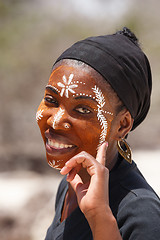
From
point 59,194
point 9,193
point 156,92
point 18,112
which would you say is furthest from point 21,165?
point 156,92

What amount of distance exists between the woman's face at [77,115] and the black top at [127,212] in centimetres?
25

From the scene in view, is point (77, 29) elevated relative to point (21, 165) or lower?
elevated

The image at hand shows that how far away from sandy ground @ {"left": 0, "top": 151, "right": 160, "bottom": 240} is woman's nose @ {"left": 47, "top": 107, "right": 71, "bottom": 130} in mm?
3193

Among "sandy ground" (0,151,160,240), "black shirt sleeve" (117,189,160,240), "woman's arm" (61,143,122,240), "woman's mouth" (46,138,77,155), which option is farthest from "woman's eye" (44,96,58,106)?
"sandy ground" (0,151,160,240)

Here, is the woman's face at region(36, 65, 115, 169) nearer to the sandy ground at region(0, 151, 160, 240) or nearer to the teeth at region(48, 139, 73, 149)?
the teeth at region(48, 139, 73, 149)

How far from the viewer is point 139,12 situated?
40.4 ft

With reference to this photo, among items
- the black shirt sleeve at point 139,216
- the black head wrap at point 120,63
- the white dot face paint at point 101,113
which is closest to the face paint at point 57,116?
the white dot face paint at point 101,113

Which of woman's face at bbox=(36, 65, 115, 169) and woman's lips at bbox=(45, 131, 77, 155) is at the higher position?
woman's face at bbox=(36, 65, 115, 169)

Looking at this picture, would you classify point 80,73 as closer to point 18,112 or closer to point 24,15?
point 18,112

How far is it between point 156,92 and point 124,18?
4294 mm

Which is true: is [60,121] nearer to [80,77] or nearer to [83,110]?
[83,110]

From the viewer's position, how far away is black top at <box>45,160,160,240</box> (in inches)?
65.2

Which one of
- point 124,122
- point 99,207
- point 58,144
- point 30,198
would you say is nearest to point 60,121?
point 58,144

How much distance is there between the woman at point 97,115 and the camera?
6.11 ft
